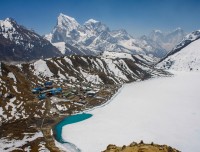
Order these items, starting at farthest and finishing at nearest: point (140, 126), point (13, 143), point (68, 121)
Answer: point (68, 121), point (140, 126), point (13, 143)

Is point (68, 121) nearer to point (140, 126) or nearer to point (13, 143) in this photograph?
point (13, 143)

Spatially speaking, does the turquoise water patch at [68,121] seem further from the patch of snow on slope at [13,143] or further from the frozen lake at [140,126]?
the patch of snow on slope at [13,143]

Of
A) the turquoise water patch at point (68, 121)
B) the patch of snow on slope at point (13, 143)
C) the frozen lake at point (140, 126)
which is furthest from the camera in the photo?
the turquoise water patch at point (68, 121)

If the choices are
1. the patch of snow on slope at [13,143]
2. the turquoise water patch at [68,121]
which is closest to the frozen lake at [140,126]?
the turquoise water patch at [68,121]

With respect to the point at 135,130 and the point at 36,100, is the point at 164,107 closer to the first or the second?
the point at 135,130

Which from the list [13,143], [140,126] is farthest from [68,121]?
[140,126]

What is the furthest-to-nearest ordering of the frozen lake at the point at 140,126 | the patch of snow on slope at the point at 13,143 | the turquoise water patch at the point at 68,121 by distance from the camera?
the turquoise water patch at the point at 68,121 < the frozen lake at the point at 140,126 < the patch of snow on slope at the point at 13,143

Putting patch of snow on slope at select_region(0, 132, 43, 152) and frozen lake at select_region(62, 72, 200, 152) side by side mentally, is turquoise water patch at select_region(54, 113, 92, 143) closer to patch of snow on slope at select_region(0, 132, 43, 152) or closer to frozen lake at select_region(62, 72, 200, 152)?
frozen lake at select_region(62, 72, 200, 152)

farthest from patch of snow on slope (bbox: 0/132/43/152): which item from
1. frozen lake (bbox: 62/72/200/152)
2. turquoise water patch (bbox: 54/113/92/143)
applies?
frozen lake (bbox: 62/72/200/152)

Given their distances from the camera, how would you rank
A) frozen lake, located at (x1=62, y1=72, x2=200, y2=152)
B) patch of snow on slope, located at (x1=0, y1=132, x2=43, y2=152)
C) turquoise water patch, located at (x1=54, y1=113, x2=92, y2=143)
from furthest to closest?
turquoise water patch, located at (x1=54, y1=113, x2=92, y2=143), frozen lake, located at (x1=62, y1=72, x2=200, y2=152), patch of snow on slope, located at (x1=0, y1=132, x2=43, y2=152)

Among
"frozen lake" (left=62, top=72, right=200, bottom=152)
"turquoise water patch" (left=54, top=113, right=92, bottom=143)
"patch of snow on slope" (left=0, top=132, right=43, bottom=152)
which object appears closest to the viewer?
"patch of snow on slope" (left=0, top=132, right=43, bottom=152)

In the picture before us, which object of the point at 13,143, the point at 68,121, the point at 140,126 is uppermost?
the point at 68,121

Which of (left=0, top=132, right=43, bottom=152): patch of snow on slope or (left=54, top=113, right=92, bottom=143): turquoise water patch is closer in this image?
(left=0, top=132, right=43, bottom=152): patch of snow on slope
